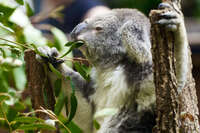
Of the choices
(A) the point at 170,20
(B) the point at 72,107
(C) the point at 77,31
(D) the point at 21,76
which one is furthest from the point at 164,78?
(D) the point at 21,76

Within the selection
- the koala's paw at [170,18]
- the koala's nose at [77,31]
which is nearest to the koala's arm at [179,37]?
the koala's paw at [170,18]

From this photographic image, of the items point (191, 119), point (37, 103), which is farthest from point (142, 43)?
point (37, 103)

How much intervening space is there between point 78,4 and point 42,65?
2322mm

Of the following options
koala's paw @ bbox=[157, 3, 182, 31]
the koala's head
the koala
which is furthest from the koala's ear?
koala's paw @ bbox=[157, 3, 182, 31]

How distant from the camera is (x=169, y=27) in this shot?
4.69ft

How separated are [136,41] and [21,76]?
2.65ft

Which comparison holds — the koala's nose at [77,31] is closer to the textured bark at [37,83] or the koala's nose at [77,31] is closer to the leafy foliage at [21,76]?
the leafy foliage at [21,76]

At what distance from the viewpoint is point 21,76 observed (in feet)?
7.57

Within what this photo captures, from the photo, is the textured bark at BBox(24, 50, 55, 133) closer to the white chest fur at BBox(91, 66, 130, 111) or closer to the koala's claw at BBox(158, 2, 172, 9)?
the white chest fur at BBox(91, 66, 130, 111)

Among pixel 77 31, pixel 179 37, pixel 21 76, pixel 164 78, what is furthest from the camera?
pixel 21 76

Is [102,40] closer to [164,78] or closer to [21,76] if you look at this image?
[21,76]

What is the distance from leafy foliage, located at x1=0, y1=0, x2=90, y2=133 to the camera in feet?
4.88

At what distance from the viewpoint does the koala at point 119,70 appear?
6.27 feet

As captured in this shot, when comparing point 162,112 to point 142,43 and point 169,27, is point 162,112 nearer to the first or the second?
point 169,27
